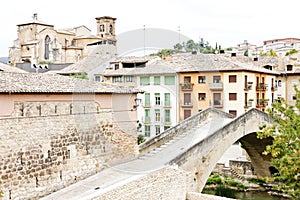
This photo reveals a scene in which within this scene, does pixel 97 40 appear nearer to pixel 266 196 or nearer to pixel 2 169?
pixel 266 196

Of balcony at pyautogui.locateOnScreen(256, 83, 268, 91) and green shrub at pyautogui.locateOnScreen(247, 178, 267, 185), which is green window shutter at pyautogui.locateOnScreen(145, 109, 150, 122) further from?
green shrub at pyautogui.locateOnScreen(247, 178, 267, 185)

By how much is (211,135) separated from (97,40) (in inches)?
2092

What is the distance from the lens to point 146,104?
31172mm

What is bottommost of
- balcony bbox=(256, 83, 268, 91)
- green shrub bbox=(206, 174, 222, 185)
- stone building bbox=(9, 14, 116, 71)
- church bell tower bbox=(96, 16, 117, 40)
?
green shrub bbox=(206, 174, 222, 185)

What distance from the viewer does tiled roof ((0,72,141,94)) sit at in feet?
34.6

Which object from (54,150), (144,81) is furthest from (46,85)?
(144,81)

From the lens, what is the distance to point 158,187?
1245 cm

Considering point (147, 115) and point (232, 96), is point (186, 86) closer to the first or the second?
point (232, 96)

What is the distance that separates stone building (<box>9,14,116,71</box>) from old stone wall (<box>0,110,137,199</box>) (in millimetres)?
45600

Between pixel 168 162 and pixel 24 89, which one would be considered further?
pixel 168 162

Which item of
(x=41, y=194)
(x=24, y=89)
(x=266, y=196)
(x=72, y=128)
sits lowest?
(x=266, y=196)

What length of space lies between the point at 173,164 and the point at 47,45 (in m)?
53.7

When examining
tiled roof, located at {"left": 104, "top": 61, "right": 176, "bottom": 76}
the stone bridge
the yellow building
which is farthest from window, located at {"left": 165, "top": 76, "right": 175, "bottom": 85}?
the stone bridge

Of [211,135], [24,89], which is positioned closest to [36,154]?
[24,89]
